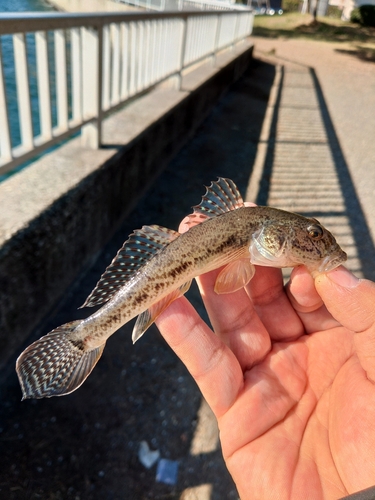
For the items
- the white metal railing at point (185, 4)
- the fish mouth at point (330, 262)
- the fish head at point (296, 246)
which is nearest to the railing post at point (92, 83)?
the fish head at point (296, 246)

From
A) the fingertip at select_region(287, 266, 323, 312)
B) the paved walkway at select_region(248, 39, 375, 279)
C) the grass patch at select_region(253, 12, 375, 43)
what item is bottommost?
the paved walkway at select_region(248, 39, 375, 279)

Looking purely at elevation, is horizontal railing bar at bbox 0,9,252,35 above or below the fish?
above

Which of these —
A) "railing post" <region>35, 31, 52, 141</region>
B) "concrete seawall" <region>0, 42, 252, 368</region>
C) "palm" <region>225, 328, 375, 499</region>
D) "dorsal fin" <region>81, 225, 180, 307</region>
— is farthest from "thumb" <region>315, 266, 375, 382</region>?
"railing post" <region>35, 31, 52, 141</region>

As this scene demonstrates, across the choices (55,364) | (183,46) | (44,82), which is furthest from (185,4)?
(55,364)

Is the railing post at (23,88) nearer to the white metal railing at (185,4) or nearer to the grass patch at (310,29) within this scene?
the white metal railing at (185,4)

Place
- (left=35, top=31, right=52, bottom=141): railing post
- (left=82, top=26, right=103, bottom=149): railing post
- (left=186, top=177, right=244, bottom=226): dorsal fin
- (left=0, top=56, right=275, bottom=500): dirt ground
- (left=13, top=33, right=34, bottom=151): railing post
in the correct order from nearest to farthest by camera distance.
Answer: (left=186, top=177, right=244, bottom=226): dorsal fin
(left=0, top=56, right=275, bottom=500): dirt ground
(left=13, top=33, right=34, bottom=151): railing post
(left=35, top=31, right=52, bottom=141): railing post
(left=82, top=26, right=103, bottom=149): railing post

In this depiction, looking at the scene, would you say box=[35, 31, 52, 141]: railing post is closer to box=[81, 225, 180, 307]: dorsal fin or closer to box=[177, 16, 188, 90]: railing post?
box=[81, 225, 180, 307]: dorsal fin
